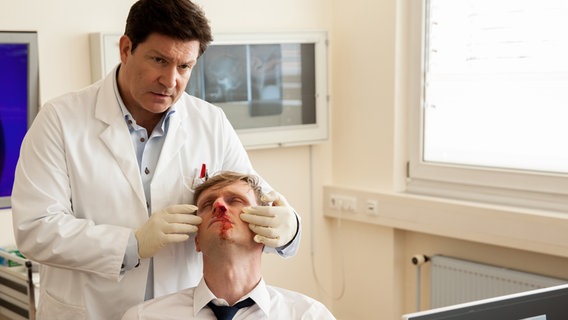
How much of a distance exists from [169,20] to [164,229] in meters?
0.52

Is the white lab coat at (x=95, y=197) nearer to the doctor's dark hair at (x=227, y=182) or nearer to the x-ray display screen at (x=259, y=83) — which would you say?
the doctor's dark hair at (x=227, y=182)

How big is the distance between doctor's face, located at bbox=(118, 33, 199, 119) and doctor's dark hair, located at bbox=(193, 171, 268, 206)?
259mm

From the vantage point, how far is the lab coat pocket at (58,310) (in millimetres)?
1955

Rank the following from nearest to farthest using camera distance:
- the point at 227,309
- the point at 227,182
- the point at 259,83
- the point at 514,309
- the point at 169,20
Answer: the point at 514,309 → the point at 169,20 → the point at 227,309 → the point at 227,182 → the point at 259,83

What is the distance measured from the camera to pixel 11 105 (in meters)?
2.84

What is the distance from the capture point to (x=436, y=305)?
3.50 metres

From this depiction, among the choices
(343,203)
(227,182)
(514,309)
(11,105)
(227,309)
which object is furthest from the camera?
(343,203)

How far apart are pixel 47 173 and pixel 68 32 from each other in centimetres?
123

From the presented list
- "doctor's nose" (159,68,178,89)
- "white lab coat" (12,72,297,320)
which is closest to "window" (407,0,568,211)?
"white lab coat" (12,72,297,320)

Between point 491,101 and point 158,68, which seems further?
point 491,101

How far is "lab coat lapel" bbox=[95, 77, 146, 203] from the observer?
6.44ft

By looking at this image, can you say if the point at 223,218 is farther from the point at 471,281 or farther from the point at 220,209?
the point at 471,281

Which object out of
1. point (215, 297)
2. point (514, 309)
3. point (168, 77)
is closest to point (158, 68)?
point (168, 77)

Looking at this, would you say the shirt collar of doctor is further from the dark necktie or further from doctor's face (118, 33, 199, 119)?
the dark necktie
